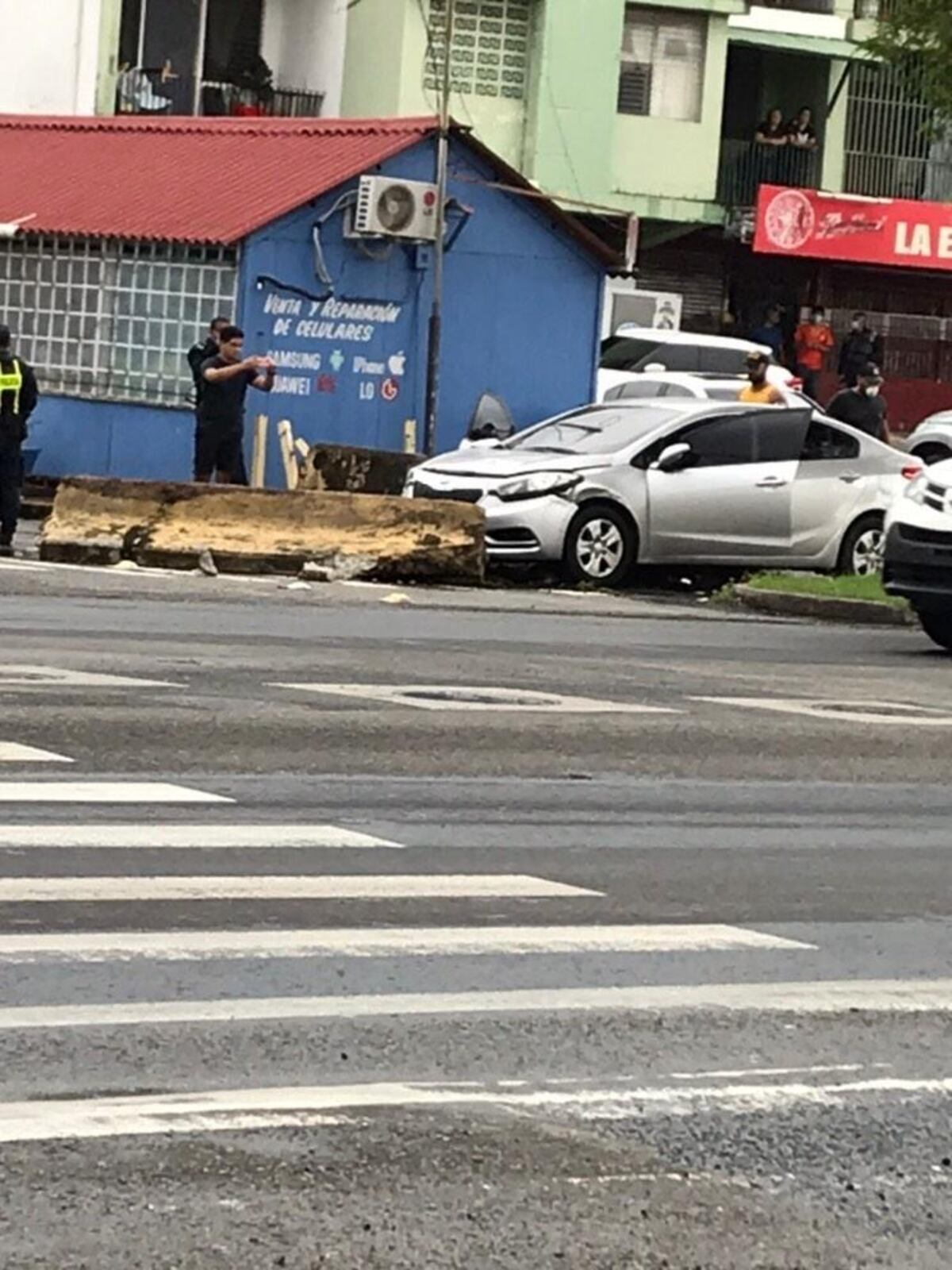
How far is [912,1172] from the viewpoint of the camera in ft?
19.4

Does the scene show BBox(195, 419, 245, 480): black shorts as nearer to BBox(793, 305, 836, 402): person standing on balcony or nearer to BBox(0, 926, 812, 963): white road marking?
BBox(0, 926, 812, 963): white road marking

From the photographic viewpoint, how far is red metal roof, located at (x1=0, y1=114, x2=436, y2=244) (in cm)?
3022

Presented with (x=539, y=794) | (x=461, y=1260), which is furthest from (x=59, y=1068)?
(x=539, y=794)

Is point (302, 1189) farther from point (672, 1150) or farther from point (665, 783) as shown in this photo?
point (665, 783)

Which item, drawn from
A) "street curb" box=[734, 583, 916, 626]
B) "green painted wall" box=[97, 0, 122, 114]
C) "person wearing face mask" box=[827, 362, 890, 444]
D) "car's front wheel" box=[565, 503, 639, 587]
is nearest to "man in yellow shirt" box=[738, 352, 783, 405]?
"car's front wheel" box=[565, 503, 639, 587]

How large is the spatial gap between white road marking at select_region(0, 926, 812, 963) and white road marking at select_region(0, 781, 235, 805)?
210 cm

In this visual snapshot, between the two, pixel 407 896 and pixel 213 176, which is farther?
pixel 213 176

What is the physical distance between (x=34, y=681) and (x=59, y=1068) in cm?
733

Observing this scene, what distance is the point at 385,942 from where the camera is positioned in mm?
7863

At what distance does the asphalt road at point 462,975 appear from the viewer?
17.6 ft

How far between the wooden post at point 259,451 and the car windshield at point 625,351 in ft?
33.6

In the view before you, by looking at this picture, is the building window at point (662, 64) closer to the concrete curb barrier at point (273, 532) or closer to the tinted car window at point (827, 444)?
the tinted car window at point (827, 444)

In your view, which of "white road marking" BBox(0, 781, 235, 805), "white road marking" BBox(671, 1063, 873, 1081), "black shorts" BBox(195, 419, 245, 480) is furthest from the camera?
"black shorts" BBox(195, 419, 245, 480)

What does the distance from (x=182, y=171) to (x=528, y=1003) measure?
25199mm
